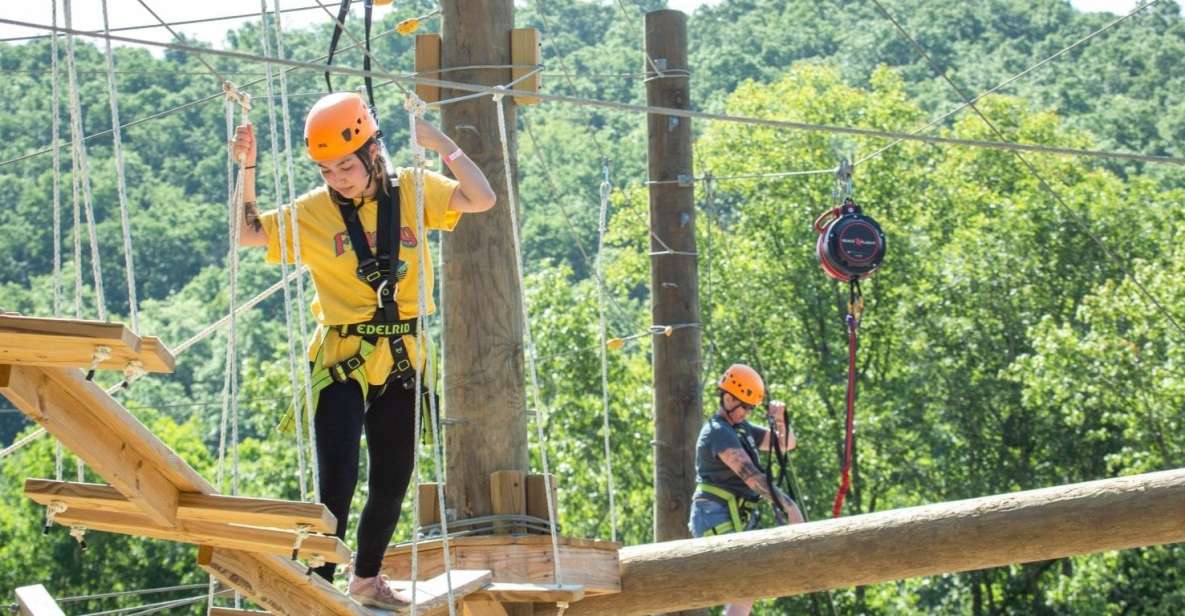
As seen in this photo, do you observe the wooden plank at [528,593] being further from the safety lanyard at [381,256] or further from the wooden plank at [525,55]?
the wooden plank at [525,55]

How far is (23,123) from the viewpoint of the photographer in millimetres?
41844

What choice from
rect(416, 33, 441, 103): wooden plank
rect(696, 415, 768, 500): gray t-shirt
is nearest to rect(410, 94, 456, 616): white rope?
rect(416, 33, 441, 103): wooden plank

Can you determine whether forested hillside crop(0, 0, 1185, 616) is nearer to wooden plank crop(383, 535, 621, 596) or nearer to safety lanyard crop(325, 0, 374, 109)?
safety lanyard crop(325, 0, 374, 109)

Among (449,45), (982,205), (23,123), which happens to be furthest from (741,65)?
(449,45)

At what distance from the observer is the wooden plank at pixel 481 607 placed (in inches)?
221

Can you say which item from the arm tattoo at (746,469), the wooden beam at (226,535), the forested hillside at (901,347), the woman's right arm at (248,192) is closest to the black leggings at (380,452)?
the woman's right arm at (248,192)

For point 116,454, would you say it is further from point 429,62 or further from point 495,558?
point 429,62

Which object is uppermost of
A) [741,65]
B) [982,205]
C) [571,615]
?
[741,65]

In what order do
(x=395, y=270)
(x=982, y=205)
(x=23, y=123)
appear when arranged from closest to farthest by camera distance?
(x=395, y=270) < (x=982, y=205) < (x=23, y=123)

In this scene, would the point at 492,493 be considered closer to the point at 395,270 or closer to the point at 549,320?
the point at 395,270

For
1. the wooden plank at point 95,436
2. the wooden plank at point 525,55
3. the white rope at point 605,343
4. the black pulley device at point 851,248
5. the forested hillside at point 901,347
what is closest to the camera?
the wooden plank at point 95,436

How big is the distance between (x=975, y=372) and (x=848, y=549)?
2104 cm

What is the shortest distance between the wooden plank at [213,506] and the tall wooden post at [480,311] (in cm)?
165

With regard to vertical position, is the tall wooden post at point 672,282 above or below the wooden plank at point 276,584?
above
